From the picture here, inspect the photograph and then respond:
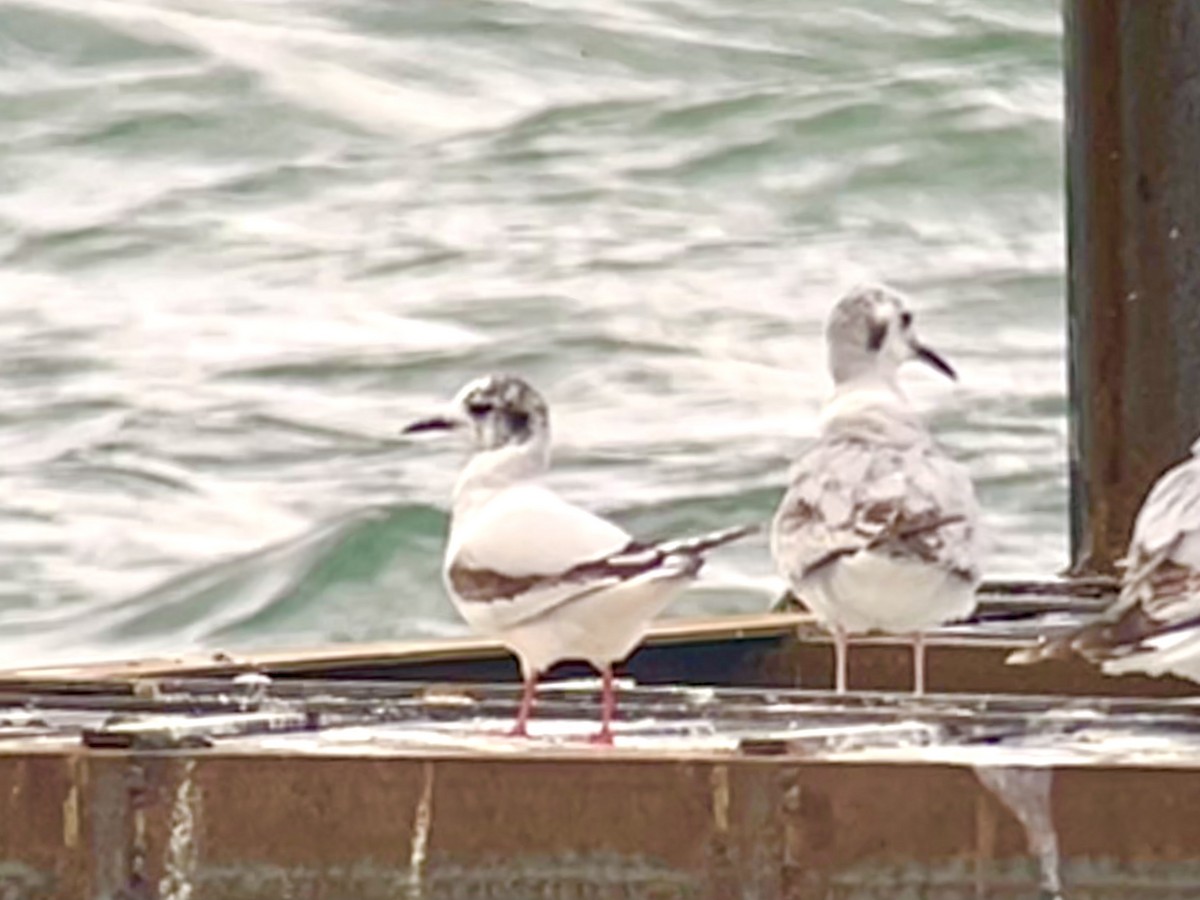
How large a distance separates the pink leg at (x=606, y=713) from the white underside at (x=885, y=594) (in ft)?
2.47

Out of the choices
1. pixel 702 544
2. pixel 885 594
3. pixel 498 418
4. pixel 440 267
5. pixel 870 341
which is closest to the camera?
pixel 702 544

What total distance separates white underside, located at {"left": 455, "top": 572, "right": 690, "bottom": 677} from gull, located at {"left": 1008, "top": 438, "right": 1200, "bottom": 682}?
0.69m

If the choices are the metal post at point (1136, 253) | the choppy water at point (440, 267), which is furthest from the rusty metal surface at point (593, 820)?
the choppy water at point (440, 267)

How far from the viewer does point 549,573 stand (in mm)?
6629

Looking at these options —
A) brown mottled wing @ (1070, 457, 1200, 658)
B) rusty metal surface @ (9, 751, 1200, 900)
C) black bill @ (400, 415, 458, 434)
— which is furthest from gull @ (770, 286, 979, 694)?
rusty metal surface @ (9, 751, 1200, 900)

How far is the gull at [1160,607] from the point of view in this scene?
610 centimetres

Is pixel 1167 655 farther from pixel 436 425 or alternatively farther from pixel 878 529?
pixel 436 425

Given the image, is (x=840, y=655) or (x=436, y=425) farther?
(x=840, y=655)

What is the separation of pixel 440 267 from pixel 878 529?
16.0 meters

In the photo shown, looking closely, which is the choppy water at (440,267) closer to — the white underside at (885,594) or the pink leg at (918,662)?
the pink leg at (918,662)

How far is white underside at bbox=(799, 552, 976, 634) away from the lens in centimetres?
739

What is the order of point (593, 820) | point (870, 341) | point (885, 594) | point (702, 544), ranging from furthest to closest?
point (870, 341), point (885, 594), point (702, 544), point (593, 820)

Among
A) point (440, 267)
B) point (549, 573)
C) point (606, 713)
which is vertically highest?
point (440, 267)

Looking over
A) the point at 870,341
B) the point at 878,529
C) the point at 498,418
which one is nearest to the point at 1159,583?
the point at 878,529
